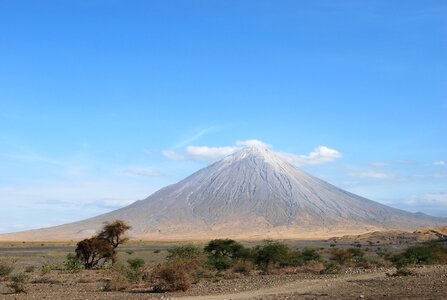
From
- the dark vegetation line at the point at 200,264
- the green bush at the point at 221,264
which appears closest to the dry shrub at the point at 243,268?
the dark vegetation line at the point at 200,264

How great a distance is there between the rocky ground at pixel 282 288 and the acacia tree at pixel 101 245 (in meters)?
7.49

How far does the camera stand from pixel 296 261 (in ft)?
110

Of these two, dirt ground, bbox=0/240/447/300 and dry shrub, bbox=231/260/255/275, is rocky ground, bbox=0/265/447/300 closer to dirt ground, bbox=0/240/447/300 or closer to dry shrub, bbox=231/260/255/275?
dirt ground, bbox=0/240/447/300

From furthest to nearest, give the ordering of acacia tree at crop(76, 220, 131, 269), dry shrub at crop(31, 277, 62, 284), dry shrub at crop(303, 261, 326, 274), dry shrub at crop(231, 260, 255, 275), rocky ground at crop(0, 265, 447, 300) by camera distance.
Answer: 1. acacia tree at crop(76, 220, 131, 269)
2. dry shrub at crop(231, 260, 255, 275)
3. dry shrub at crop(303, 261, 326, 274)
4. dry shrub at crop(31, 277, 62, 284)
5. rocky ground at crop(0, 265, 447, 300)

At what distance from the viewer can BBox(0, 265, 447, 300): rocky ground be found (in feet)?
63.6

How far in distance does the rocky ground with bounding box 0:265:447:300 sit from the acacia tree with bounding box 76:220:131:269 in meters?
7.49

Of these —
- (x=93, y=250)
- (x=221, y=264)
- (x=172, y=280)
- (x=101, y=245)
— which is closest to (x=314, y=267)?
(x=221, y=264)

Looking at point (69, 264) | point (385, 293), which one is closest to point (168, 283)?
point (385, 293)

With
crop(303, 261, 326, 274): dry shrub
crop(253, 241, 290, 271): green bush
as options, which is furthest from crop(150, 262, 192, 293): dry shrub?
crop(253, 241, 290, 271): green bush

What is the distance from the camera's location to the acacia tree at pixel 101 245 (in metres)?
36.4

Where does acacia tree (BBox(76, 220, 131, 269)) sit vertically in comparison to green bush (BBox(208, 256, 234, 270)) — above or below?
above

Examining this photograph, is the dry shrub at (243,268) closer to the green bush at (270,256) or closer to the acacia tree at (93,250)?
the green bush at (270,256)

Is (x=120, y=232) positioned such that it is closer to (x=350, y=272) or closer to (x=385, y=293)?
(x=350, y=272)

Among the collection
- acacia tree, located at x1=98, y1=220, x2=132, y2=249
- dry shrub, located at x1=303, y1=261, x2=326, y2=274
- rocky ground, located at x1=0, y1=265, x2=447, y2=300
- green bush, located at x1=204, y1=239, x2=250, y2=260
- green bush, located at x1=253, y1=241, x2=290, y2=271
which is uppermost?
acacia tree, located at x1=98, y1=220, x2=132, y2=249
